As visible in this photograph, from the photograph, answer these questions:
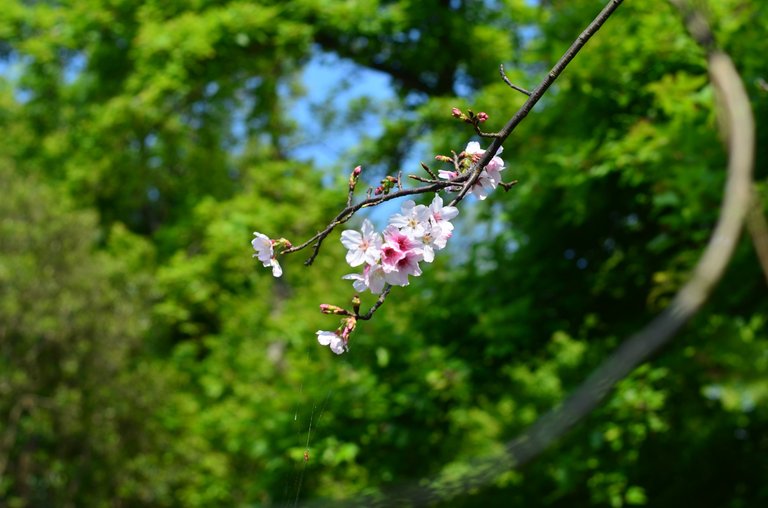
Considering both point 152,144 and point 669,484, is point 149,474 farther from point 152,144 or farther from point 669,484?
point 669,484

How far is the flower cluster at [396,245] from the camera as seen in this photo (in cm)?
169

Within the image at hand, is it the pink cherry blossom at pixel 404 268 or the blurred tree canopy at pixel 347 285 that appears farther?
the blurred tree canopy at pixel 347 285

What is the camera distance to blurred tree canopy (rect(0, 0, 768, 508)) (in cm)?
624

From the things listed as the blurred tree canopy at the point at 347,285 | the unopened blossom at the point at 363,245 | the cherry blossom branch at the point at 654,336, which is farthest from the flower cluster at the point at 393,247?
the blurred tree canopy at the point at 347,285

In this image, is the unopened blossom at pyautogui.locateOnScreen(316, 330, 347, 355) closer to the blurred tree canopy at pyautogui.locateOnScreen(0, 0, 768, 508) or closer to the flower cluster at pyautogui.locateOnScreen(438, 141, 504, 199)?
the flower cluster at pyautogui.locateOnScreen(438, 141, 504, 199)

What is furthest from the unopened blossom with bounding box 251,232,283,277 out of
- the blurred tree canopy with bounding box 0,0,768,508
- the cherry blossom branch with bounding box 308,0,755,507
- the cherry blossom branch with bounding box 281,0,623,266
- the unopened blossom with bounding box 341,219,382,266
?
the blurred tree canopy with bounding box 0,0,768,508

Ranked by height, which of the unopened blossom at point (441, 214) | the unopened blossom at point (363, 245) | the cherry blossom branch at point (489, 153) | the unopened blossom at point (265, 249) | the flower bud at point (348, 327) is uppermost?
the cherry blossom branch at point (489, 153)

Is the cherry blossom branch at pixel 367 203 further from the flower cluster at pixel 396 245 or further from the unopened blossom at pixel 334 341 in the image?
Result: the unopened blossom at pixel 334 341

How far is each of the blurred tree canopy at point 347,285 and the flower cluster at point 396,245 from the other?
130 centimetres

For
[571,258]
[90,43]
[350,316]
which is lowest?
[90,43]

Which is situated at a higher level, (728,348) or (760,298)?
(760,298)

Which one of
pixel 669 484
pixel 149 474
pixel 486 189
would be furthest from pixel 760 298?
pixel 149 474

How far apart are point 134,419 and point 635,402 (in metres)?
6.90

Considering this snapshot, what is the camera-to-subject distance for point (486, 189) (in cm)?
185
